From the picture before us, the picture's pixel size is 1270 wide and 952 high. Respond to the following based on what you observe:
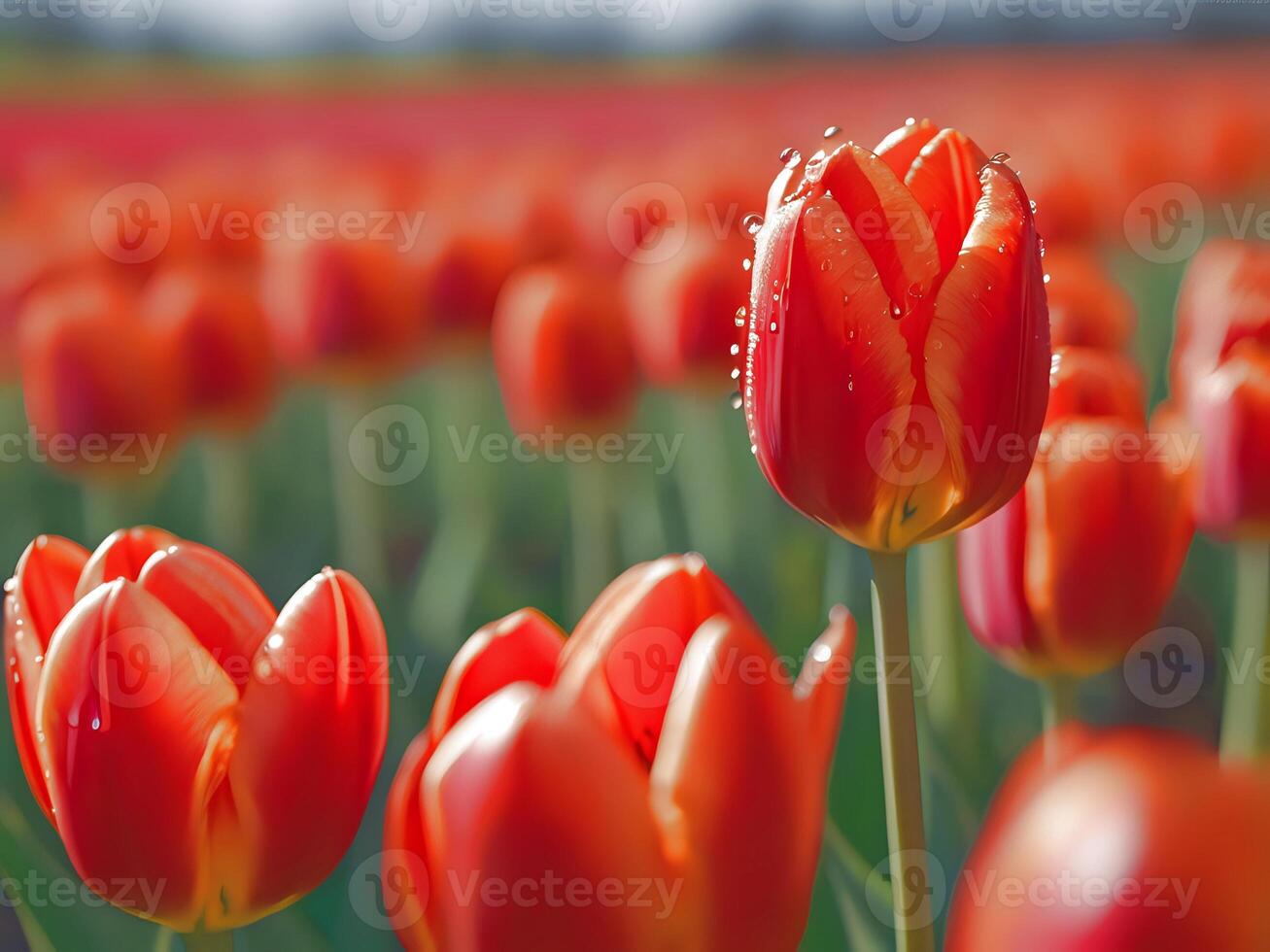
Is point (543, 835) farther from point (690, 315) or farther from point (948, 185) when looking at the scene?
point (690, 315)

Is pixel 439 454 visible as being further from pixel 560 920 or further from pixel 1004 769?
pixel 560 920

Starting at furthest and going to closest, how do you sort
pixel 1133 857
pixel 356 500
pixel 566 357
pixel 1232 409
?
pixel 356 500, pixel 566 357, pixel 1232 409, pixel 1133 857

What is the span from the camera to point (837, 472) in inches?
11.9

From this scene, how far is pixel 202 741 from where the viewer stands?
29 cm

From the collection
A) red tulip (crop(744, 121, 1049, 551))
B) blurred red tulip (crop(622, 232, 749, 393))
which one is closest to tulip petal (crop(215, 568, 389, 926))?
red tulip (crop(744, 121, 1049, 551))

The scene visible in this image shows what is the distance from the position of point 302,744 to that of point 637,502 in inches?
24.1

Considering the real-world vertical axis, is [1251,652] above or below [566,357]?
below

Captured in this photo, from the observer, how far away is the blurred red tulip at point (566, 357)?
67 cm

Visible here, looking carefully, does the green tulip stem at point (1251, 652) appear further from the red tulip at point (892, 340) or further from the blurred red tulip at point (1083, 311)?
the red tulip at point (892, 340)

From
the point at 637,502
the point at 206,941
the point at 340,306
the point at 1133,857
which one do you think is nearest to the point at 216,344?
the point at 340,306

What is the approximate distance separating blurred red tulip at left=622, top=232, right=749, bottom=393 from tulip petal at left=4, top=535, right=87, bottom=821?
0.41 m

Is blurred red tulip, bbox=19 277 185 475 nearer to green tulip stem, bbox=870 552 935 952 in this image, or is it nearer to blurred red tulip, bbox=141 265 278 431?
blurred red tulip, bbox=141 265 278 431

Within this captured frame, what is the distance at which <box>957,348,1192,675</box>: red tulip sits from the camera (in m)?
0.38

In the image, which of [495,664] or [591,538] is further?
[591,538]
